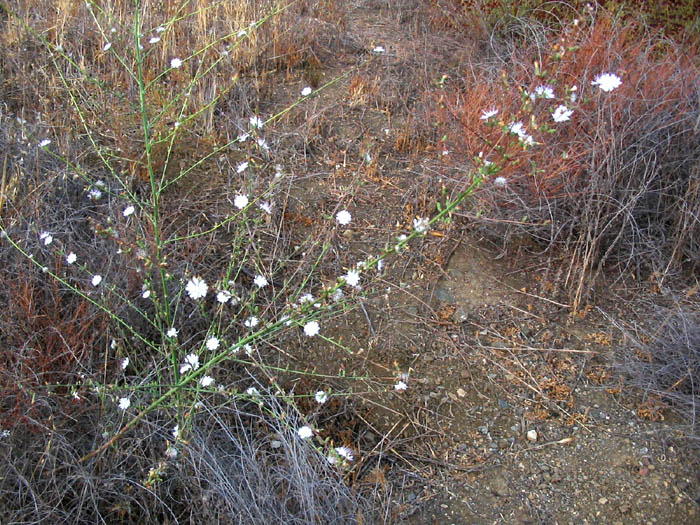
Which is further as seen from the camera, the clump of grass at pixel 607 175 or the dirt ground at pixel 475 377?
the clump of grass at pixel 607 175

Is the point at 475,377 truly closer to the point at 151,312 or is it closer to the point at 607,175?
the point at 607,175

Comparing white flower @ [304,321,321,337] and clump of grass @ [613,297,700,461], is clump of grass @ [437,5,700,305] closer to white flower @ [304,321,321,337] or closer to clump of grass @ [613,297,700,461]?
clump of grass @ [613,297,700,461]

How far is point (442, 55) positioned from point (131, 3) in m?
2.26

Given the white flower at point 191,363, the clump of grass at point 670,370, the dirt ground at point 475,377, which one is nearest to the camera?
the white flower at point 191,363

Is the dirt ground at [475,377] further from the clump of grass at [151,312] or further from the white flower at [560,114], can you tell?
the white flower at [560,114]

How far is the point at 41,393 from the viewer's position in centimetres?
195

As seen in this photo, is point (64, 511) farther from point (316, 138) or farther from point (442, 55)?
point (442, 55)

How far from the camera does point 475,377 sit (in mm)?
2445

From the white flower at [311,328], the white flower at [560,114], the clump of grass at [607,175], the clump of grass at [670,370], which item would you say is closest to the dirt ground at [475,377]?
the clump of grass at [670,370]

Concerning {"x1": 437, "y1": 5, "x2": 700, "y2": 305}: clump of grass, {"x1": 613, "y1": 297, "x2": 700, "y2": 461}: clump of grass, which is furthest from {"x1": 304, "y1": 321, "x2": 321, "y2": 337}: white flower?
{"x1": 613, "y1": 297, "x2": 700, "y2": 461}: clump of grass

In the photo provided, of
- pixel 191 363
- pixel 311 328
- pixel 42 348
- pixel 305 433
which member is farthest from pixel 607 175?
pixel 42 348

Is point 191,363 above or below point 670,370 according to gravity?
above

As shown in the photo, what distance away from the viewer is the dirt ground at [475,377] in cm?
206

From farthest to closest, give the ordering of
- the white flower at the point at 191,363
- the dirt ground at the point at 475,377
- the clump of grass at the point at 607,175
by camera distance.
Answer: the clump of grass at the point at 607,175, the dirt ground at the point at 475,377, the white flower at the point at 191,363
